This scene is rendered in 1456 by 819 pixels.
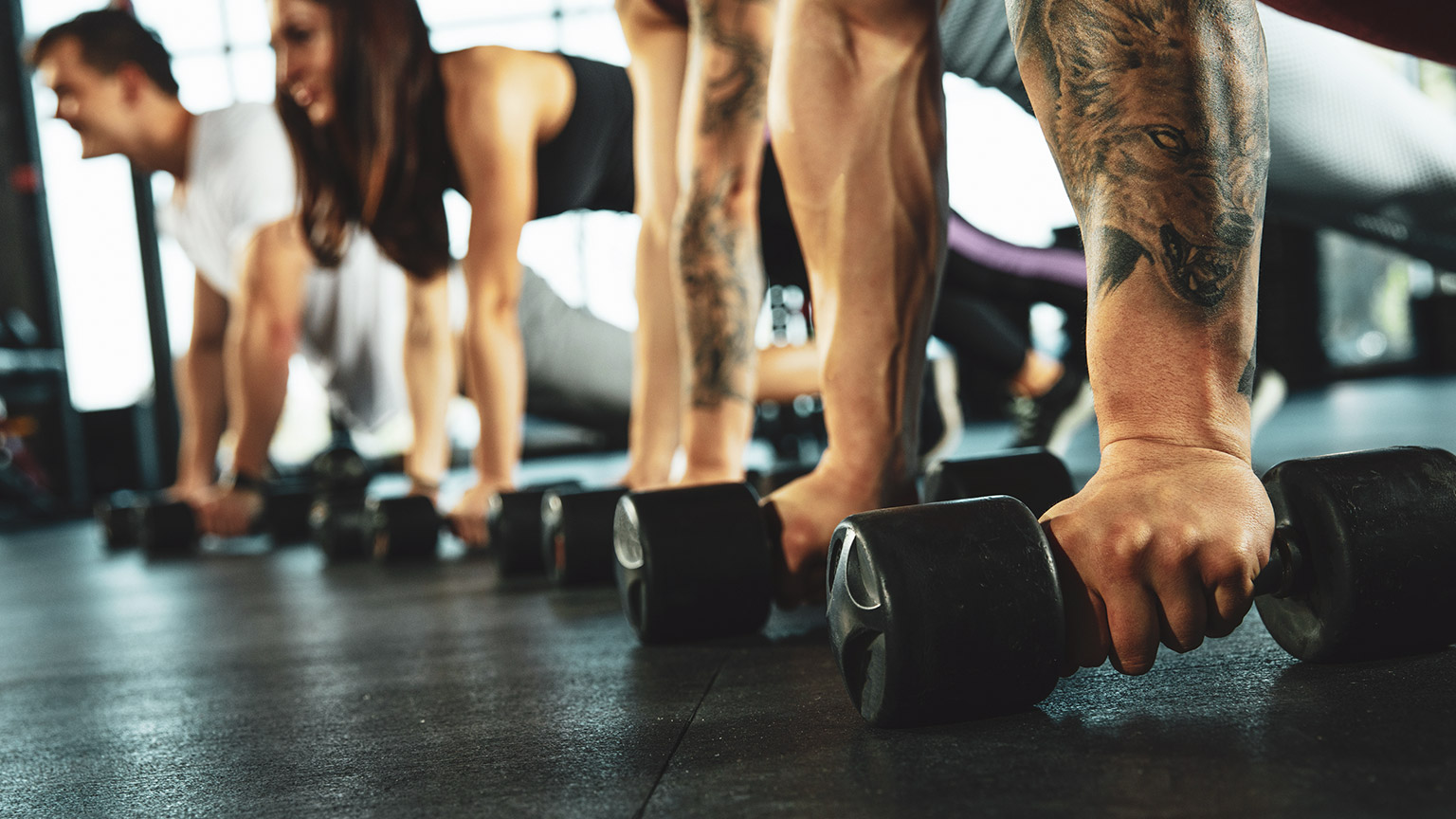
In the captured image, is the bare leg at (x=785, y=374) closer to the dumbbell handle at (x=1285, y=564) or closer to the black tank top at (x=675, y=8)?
the black tank top at (x=675, y=8)

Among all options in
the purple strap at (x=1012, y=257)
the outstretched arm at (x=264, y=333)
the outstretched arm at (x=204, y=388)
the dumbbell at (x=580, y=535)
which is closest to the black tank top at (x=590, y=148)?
the outstretched arm at (x=264, y=333)

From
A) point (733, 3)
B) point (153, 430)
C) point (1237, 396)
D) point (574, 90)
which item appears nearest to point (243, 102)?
point (574, 90)

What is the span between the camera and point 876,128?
98cm

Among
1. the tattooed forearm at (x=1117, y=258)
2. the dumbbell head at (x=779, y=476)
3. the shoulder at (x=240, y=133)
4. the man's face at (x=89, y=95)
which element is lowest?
the dumbbell head at (x=779, y=476)

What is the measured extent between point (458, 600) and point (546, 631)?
1.21ft

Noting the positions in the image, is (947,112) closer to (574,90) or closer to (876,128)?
(876,128)

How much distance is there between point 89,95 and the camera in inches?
123

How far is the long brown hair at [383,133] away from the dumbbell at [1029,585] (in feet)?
6.38

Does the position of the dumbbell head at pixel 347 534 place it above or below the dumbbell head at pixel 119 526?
above

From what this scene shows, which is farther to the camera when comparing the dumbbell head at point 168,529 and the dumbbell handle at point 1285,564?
the dumbbell head at point 168,529

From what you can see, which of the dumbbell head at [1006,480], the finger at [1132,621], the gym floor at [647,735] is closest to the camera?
the gym floor at [647,735]

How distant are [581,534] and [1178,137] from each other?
2.94 feet

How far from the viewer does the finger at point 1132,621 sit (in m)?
0.60

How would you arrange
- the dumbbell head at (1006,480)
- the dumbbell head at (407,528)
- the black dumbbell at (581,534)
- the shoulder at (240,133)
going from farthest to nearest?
the shoulder at (240,133) → the dumbbell head at (407,528) → the black dumbbell at (581,534) → the dumbbell head at (1006,480)
